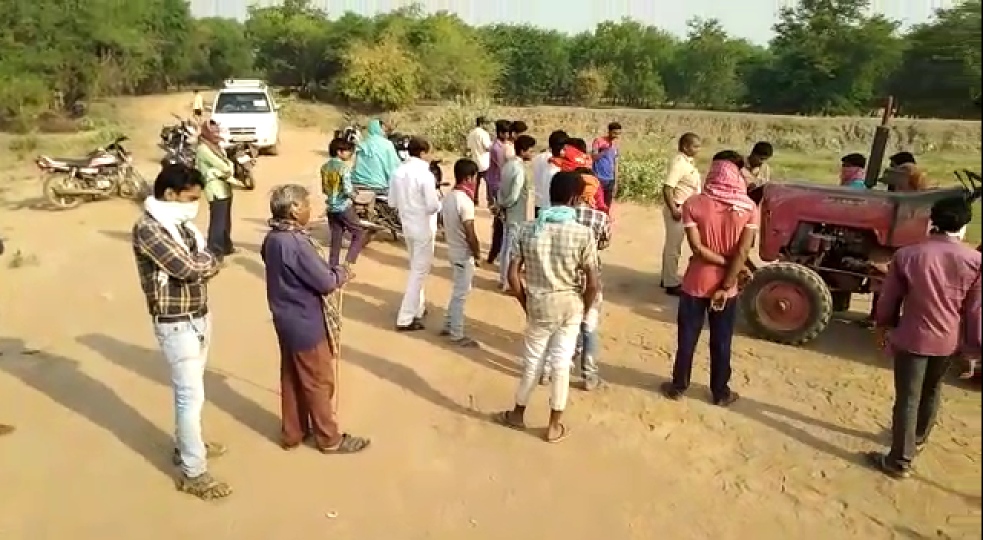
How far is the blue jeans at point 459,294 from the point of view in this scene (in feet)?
21.4

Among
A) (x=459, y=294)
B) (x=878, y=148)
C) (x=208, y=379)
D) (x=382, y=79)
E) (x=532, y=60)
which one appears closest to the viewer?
(x=208, y=379)

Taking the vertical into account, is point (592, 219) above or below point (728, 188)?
below

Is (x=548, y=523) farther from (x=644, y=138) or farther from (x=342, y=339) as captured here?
(x=644, y=138)

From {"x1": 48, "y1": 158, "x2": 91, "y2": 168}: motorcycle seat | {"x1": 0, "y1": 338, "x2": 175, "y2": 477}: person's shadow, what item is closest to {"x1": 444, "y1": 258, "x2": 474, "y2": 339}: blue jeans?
{"x1": 0, "y1": 338, "x2": 175, "y2": 477}: person's shadow

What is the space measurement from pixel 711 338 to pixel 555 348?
3.93 feet

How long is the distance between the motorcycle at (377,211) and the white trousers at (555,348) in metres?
4.34

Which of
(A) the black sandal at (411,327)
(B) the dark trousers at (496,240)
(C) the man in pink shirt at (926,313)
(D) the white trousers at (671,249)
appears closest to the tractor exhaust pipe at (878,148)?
(D) the white trousers at (671,249)

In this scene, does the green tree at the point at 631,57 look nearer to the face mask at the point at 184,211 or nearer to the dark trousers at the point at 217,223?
the dark trousers at the point at 217,223

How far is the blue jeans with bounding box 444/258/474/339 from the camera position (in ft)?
21.4

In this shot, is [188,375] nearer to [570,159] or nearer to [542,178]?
[570,159]

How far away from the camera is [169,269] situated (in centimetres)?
405

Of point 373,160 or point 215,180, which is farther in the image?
point 373,160

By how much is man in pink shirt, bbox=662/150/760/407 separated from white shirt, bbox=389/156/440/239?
2160 millimetres

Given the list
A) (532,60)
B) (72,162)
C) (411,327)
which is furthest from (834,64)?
(411,327)
